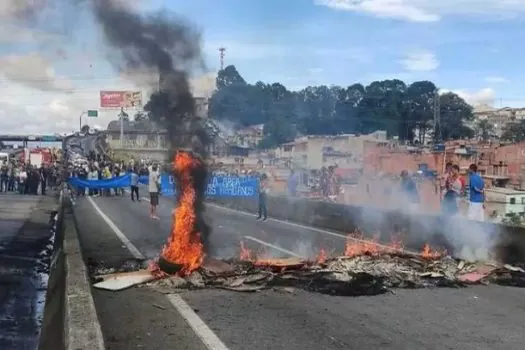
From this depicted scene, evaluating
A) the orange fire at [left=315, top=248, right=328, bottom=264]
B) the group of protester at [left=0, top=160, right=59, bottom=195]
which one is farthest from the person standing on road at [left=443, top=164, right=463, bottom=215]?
the group of protester at [left=0, top=160, right=59, bottom=195]

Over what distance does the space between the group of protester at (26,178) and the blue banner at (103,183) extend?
657 cm

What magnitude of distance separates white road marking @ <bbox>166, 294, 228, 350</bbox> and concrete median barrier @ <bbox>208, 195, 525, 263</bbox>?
6.17 m

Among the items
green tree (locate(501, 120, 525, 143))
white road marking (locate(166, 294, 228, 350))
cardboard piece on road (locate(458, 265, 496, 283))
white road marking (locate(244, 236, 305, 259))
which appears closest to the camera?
white road marking (locate(166, 294, 228, 350))

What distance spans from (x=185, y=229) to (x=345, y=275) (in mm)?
2305

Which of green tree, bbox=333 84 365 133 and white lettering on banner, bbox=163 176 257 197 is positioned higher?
green tree, bbox=333 84 365 133

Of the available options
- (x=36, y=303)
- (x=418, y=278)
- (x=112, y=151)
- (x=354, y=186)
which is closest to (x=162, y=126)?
(x=36, y=303)

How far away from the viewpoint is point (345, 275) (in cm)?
933

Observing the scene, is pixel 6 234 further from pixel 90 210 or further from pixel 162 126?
pixel 162 126

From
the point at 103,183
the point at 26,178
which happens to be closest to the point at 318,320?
the point at 103,183

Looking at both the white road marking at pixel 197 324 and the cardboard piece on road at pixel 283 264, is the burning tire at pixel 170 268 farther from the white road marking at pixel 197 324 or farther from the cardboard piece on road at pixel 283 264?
the cardboard piece on road at pixel 283 264

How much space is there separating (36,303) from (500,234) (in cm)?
752

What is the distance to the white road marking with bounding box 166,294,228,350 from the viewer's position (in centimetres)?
604

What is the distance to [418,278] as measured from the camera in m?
9.59

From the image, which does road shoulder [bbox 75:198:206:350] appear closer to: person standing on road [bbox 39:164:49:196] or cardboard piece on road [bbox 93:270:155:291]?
cardboard piece on road [bbox 93:270:155:291]
